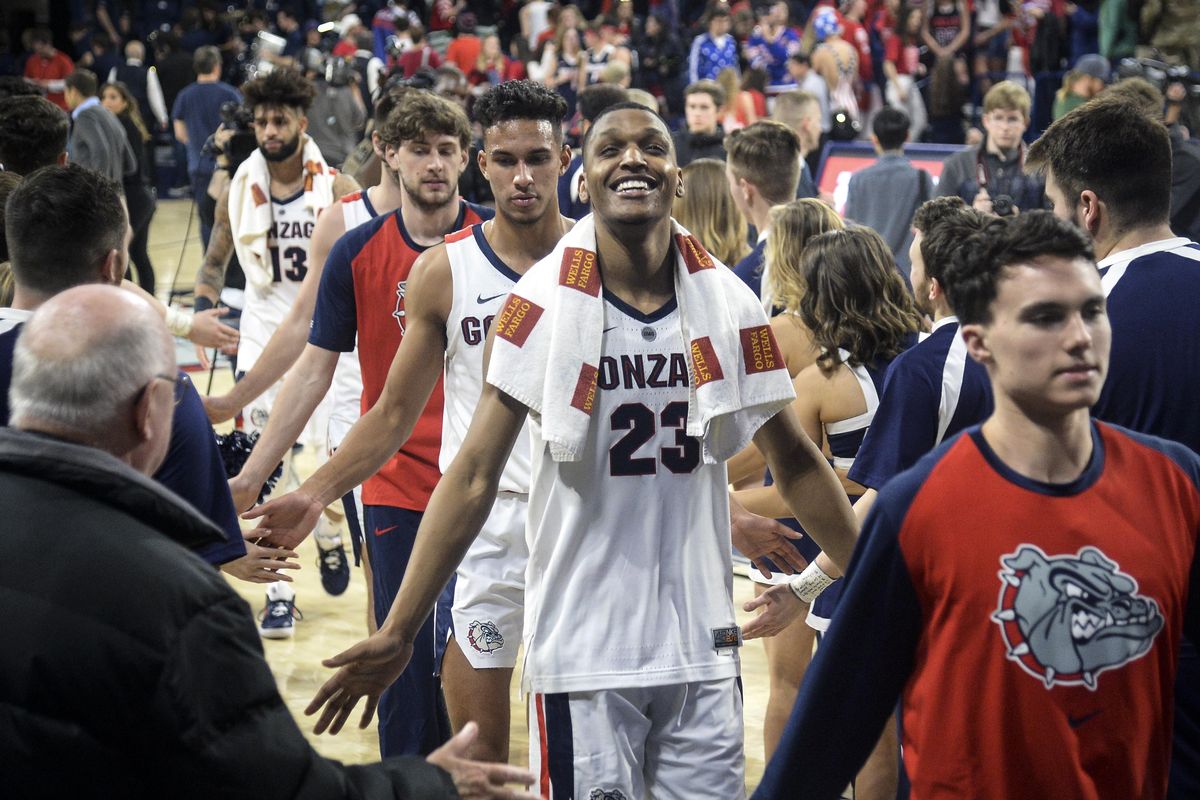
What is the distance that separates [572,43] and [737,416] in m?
16.5

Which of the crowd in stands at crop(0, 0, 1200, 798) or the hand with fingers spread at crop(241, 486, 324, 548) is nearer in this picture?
the crowd in stands at crop(0, 0, 1200, 798)

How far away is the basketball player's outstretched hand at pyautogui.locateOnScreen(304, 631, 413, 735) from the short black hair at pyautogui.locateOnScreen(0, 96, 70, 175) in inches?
123

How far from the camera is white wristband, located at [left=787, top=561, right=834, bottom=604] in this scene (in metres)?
4.02

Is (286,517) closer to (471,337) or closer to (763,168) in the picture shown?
(471,337)

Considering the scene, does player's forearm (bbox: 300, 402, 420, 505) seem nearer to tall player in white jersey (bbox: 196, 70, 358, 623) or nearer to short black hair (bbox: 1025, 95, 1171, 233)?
short black hair (bbox: 1025, 95, 1171, 233)

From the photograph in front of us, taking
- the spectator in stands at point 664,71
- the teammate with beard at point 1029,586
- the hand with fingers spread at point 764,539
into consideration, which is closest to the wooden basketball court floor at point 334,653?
the hand with fingers spread at point 764,539

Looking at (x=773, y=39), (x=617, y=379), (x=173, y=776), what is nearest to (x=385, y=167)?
(x=617, y=379)

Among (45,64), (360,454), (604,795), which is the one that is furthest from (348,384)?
(45,64)

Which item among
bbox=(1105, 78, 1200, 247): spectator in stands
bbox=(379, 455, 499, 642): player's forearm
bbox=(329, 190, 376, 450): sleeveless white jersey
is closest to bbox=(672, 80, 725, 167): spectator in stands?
bbox=(1105, 78, 1200, 247): spectator in stands

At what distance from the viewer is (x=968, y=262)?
272cm

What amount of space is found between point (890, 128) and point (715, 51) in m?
8.84

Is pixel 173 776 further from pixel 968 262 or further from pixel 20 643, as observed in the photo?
pixel 968 262

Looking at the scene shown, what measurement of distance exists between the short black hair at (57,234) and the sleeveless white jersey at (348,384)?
2549 mm

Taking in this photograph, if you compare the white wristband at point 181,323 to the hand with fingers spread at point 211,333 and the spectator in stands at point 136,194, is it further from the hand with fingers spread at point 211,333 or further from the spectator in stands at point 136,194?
the spectator in stands at point 136,194
